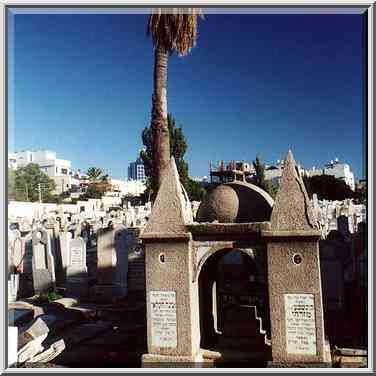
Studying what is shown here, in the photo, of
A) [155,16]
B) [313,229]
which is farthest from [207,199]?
[155,16]

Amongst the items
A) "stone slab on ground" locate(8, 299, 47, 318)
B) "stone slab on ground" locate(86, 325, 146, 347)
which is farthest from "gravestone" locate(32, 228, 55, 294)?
"stone slab on ground" locate(86, 325, 146, 347)

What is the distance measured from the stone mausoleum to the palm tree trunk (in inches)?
178

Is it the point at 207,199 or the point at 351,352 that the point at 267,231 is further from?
the point at 351,352

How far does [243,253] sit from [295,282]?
1145 millimetres

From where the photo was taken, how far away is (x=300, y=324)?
7.88m

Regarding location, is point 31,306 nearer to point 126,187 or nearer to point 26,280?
point 26,280

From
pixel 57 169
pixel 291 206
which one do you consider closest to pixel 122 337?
pixel 291 206

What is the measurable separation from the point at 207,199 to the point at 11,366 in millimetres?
4835

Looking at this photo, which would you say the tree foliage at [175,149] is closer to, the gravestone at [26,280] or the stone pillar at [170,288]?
the gravestone at [26,280]

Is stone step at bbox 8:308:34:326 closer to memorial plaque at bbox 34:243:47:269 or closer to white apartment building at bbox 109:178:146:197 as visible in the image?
memorial plaque at bbox 34:243:47:269

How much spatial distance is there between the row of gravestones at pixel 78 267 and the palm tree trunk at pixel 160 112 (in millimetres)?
3387

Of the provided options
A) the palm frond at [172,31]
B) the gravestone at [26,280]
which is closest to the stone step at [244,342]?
the palm frond at [172,31]

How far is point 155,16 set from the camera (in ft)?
43.6

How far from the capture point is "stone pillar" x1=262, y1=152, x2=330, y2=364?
7.83 m
